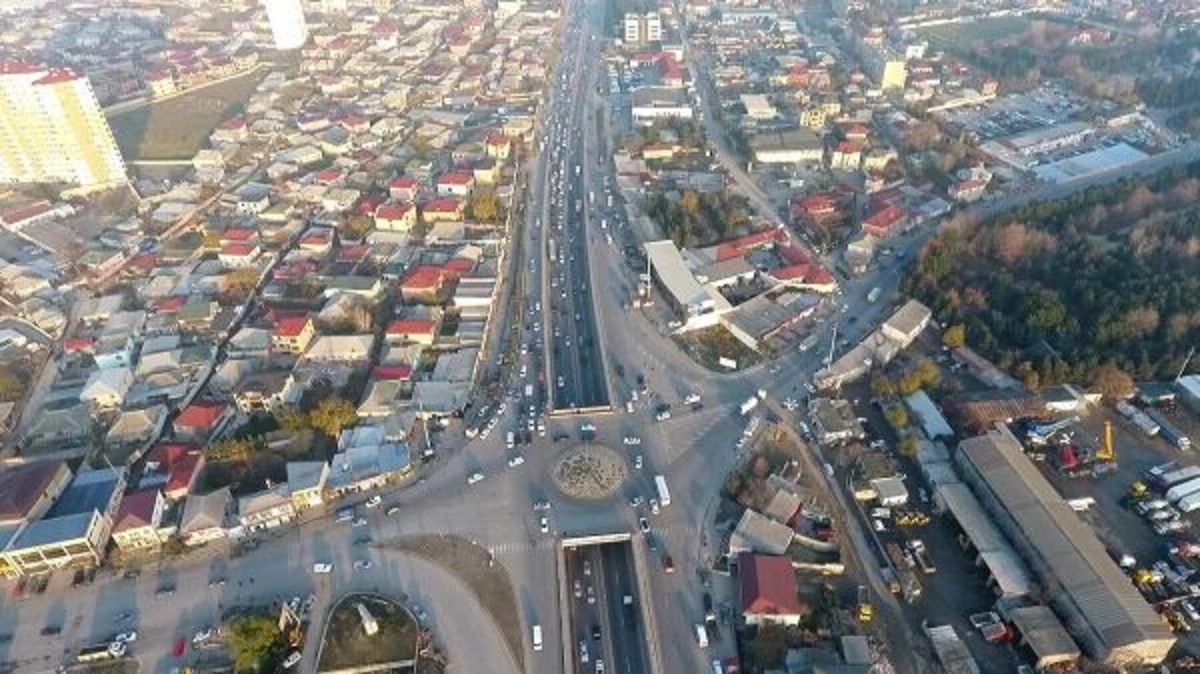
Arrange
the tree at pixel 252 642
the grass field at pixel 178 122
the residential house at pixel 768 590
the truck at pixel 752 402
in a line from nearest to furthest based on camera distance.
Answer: the tree at pixel 252 642 < the residential house at pixel 768 590 < the truck at pixel 752 402 < the grass field at pixel 178 122

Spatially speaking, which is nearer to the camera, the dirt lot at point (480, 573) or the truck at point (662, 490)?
the dirt lot at point (480, 573)

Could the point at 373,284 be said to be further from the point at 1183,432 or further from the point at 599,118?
the point at 1183,432

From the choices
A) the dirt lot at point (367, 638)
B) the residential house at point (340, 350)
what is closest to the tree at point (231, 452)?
the residential house at point (340, 350)

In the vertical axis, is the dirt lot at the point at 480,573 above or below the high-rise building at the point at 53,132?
below

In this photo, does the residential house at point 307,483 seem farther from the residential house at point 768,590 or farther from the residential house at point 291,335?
the residential house at point 768,590

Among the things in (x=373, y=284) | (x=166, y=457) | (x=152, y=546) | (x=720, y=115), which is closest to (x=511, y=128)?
(x=720, y=115)

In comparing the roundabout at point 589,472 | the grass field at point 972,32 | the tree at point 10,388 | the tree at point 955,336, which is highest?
the grass field at point 972,32

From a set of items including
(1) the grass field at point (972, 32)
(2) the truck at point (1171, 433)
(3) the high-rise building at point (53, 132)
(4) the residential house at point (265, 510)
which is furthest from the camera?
(1) the grass field at point (972, 32)

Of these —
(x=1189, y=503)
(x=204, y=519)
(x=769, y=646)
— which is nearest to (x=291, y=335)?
(x=204, y=519)
